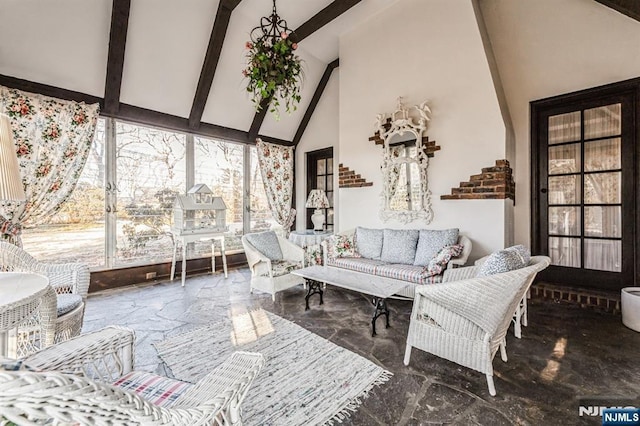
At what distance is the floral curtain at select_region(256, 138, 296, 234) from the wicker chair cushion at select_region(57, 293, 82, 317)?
4014mm

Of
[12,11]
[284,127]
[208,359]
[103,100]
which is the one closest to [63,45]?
[12,11]

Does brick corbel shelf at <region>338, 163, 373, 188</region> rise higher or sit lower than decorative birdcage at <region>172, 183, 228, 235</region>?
higher

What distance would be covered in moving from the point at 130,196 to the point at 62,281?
7.80 ft

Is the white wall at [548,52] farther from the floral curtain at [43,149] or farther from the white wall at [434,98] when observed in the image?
the floral curtain at [43,149]

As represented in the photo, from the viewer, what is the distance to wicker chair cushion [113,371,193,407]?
111cm

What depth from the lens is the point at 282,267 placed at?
147 inches

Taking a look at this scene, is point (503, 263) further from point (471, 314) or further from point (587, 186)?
point (587, 186)

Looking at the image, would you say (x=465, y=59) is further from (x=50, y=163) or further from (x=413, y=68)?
(x=50, y=163)

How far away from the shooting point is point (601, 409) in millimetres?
1679

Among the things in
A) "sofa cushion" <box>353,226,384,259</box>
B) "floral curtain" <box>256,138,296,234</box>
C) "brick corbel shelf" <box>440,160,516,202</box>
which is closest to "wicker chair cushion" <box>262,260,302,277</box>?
"sofa cushion" <box>353,226,384,259</box>

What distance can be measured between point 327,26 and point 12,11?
3804 millimetres

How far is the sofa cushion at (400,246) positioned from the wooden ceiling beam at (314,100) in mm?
3360

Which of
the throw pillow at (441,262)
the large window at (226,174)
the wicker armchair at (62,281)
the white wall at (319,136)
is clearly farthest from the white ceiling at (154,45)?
the throw pillow at (441,262)

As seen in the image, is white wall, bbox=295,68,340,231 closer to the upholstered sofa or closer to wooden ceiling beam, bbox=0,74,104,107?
the upholstered sofa
